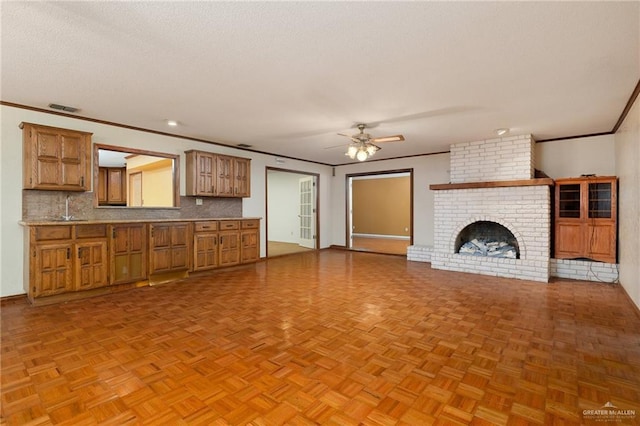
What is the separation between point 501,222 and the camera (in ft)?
17.0

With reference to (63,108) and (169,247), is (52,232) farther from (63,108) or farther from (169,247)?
(63,108)

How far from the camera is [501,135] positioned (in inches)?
199

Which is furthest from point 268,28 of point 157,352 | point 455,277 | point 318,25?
point 455,277

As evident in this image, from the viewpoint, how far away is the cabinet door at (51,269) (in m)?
3.41

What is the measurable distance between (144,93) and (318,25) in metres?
2.22

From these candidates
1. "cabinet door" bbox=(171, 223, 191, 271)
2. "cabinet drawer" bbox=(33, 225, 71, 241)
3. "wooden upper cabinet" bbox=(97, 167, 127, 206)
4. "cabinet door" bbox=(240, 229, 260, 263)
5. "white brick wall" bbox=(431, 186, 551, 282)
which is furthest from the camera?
"cabinet door" bbox=(240, 229, 260, 263)

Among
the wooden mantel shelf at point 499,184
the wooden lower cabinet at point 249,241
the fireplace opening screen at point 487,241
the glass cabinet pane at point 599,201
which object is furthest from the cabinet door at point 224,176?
the glass cabinet pane at point 599,201

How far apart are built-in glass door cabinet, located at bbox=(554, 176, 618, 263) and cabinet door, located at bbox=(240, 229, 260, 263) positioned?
5.13 meters

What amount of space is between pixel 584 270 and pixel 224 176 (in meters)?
6.07

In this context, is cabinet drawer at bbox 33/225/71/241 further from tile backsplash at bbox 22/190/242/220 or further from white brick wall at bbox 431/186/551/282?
white brick wall at bbox 431/186/551/282

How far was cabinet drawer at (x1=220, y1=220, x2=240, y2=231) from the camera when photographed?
531 centimetres

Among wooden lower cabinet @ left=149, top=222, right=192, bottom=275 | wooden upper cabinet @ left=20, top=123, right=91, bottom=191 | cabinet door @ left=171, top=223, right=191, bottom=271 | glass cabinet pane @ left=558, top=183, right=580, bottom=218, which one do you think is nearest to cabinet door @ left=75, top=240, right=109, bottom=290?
wooden lower cabinet @ left=149, top=222, right=192, bottom=275

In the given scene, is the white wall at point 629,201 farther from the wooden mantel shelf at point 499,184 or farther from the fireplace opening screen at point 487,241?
the fireplace opening screen at point 487,241

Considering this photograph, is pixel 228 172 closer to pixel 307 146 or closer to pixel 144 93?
pixel 307 146
